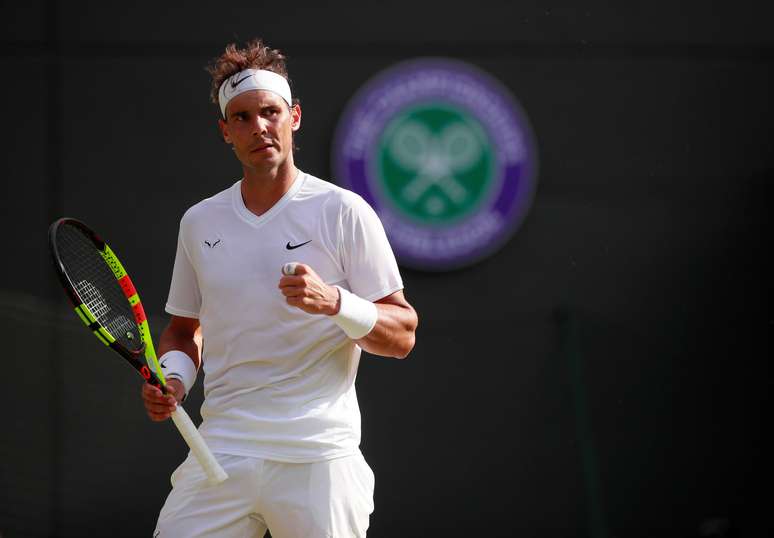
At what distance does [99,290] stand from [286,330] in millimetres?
728

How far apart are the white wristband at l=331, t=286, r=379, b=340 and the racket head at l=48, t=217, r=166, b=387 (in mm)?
520

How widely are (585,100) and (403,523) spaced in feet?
6.30

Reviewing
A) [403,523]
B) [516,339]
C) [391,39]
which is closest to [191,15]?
[391,39]

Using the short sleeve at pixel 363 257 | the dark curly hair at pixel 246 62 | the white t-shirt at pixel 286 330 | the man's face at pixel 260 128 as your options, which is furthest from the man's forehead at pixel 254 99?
the short sleeve at pixel 363 257

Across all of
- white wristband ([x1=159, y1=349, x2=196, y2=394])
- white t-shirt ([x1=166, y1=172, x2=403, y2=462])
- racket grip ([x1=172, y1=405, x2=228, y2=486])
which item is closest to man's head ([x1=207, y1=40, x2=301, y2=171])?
white t-shirt ([x1=166, y1=172, x2=403, y2=462])

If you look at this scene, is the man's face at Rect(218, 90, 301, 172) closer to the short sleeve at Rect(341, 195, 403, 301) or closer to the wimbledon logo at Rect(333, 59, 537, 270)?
the short sleeve at Rect(341, 195, 403, 301)

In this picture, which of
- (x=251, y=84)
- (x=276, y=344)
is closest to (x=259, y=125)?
(x=251, y=84)

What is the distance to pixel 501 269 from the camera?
5105 millimetres

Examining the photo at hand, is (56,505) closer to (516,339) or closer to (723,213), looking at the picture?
(516,339)

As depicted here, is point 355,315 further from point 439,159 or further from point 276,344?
point 439,159

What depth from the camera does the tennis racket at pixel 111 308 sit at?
2.90m

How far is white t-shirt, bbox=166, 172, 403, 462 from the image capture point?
295cm

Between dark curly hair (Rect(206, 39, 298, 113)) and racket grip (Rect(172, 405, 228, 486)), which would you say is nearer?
racket grip (Rect(172, 405, 228, 486))

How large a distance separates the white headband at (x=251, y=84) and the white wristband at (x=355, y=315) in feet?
1.99
